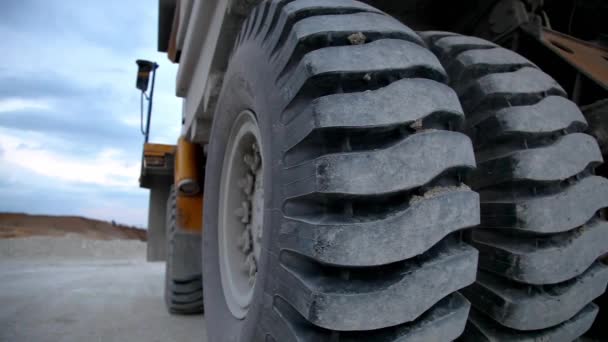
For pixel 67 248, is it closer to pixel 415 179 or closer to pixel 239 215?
pixel 239 215

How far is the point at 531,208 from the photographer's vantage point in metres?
1.18

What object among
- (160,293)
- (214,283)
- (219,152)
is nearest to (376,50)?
(219,152)

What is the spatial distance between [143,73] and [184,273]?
2.68 m

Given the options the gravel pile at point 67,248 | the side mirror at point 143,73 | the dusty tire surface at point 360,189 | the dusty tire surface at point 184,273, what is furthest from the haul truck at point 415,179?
the gravel pile at point 67,248

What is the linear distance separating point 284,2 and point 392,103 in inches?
21.3

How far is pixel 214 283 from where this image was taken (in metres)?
2.07

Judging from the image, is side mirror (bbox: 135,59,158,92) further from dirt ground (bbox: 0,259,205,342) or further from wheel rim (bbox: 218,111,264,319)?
wheel rim (bbox: 218,111,264,319)

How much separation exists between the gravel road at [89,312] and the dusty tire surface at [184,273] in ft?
0.32

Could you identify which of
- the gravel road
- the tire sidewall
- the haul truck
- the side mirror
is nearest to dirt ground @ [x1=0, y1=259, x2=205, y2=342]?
the gravel road

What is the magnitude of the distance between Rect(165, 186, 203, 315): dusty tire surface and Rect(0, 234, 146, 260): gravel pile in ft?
20.6

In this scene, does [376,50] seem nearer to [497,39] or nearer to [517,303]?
[517,303]

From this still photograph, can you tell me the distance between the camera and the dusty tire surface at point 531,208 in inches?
46.9

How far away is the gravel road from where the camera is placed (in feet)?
8.99

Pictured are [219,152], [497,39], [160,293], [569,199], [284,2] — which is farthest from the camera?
[160,293]
